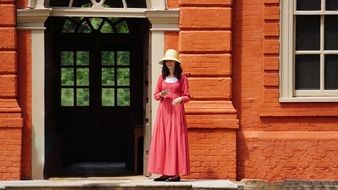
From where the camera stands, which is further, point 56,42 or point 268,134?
point 56,42

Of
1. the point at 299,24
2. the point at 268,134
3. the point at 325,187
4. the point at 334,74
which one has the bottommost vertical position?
the point at 325,187

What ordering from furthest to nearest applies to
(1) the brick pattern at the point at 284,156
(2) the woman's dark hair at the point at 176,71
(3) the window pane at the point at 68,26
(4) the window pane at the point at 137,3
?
(3) the window pane at the point at 68,26 < (4) the window pane at the point at 137,3 < (1) the brick pattern at the point at 284,156 < (2) the woman's dark hair at the point at 176,71

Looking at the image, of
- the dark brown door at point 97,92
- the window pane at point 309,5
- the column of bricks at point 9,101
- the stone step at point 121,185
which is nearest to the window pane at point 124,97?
the dark brown door at point 97,92

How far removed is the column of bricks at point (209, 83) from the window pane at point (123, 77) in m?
3.26

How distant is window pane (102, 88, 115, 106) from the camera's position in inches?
551

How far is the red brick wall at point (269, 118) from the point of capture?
10844 mm

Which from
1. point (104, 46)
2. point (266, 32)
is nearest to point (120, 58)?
point (104, 46)

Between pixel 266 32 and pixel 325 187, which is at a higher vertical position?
pixel 266 32

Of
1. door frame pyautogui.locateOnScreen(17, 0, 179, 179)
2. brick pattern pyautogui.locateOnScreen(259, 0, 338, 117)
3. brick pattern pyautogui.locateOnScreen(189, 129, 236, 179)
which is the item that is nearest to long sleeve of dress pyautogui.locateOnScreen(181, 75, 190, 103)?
brick pattern pyautogui.locateOnScreen(189, 129, 236, 179)

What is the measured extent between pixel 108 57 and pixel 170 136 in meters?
4.04

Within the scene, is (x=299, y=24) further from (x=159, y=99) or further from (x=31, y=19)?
(x=31, y=19)

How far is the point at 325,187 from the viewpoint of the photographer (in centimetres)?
1073

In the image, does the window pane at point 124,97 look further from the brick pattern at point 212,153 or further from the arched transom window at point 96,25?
the brick pattern at point 212,153

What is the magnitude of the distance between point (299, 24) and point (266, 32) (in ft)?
1.64
